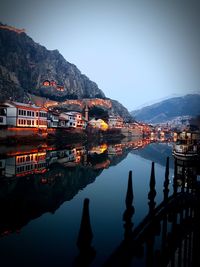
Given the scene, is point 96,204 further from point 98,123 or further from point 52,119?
point 98,123

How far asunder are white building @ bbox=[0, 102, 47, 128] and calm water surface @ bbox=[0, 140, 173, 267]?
2915 cm

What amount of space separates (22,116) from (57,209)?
55.7 m

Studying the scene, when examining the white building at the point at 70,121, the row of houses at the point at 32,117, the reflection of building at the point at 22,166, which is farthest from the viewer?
the white building at the point at 70,121

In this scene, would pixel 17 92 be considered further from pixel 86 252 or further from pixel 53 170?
pixel 86 252

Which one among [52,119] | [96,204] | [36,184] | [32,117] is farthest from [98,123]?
[96,204]

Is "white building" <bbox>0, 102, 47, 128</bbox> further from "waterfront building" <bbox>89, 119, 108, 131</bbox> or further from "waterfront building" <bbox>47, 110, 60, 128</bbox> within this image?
"waterfront building" <bbox>89, 119, 108, 131</bbox>

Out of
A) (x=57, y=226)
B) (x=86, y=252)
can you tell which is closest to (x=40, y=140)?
(x=57, y=226)

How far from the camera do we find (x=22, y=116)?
2869 inches

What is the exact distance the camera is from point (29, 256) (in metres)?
13.6

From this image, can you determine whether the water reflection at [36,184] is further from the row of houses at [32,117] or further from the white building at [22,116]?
the row of houses at [32,117]

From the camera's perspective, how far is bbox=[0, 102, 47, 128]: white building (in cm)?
6975

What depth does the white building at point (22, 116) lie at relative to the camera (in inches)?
2746

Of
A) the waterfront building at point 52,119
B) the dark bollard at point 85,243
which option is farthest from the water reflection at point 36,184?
the waterfront building at point 52,119

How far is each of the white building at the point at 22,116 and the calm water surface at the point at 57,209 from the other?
2915cm
